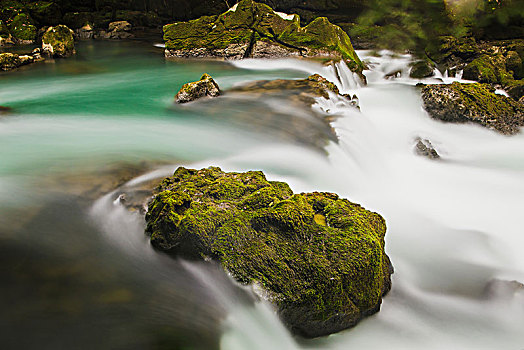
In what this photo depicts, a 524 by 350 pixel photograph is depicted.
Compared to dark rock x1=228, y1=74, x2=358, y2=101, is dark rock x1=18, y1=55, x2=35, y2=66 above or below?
below

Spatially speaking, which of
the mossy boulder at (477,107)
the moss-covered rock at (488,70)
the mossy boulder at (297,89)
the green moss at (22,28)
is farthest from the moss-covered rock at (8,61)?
the moss-covered rock at (488,70)

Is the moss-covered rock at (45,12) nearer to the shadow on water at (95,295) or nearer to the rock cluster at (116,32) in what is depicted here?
the rock cluster at (116,32)

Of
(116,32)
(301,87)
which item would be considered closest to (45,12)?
(116,32)

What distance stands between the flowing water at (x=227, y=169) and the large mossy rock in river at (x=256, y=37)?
316cm

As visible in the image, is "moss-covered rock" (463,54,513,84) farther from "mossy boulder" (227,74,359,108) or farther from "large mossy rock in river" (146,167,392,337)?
"large mossy rock in river" (146,167,392,337)

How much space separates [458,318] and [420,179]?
3.52 meters

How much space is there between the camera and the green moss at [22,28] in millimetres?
17578

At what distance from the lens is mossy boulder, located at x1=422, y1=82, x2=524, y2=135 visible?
8828 mm

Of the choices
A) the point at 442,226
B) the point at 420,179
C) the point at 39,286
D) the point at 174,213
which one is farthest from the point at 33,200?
the point at 420,179

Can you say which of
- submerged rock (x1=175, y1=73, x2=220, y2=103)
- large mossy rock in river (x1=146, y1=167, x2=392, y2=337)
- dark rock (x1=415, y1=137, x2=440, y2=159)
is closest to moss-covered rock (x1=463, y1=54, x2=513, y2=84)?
dark rock (x1=415, y1=137, x2=440, y2=159)

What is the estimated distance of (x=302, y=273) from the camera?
322 centimetres

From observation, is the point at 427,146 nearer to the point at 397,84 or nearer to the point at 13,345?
the point at 397,84

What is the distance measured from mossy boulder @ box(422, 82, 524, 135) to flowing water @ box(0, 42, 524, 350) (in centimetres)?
31

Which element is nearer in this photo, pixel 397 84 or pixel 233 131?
pixel 233 131
